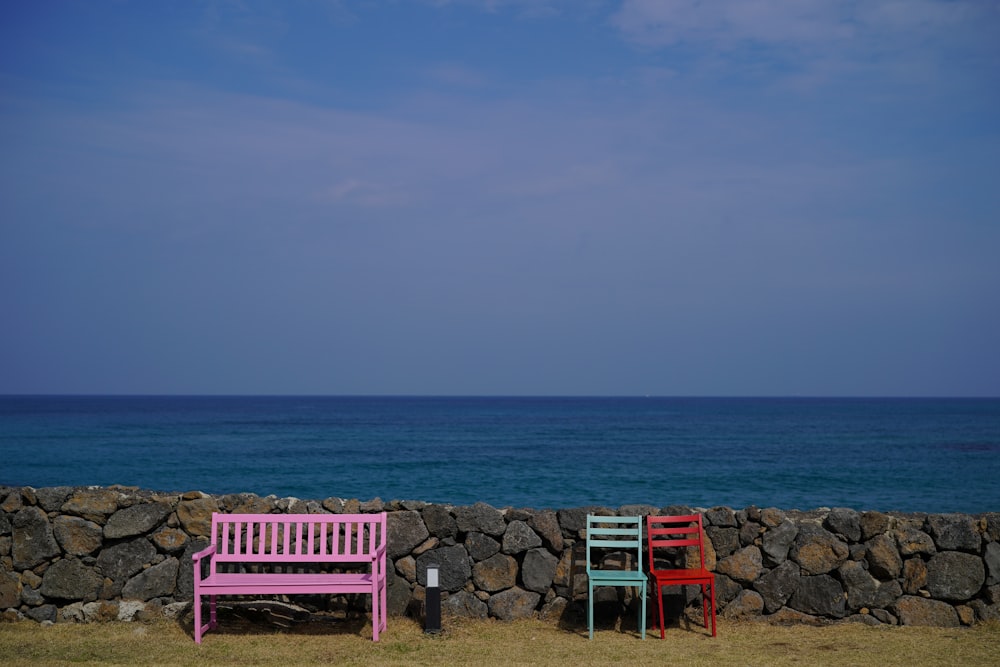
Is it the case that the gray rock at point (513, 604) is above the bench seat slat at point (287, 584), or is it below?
below

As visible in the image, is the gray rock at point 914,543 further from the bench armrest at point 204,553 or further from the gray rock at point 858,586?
the bench armrest at point 204,553

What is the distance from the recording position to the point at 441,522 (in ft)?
27.1

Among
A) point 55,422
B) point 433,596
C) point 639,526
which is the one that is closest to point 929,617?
point 639,526

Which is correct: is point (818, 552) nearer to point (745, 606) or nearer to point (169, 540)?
point (745, 606)

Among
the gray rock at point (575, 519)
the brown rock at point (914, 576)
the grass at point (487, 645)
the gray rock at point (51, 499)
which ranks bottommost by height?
the grass at point (487, 645)

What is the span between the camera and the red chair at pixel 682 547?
24.9 feet

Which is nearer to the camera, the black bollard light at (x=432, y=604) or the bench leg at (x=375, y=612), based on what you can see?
the bench leg at (x=375, y=612)

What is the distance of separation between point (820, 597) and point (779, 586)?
35 centimetres

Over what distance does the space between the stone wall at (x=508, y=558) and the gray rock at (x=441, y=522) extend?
1 centimetres

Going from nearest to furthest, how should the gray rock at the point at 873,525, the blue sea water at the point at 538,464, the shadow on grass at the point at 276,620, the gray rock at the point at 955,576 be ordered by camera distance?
the shadow on grass at the point at 276,620 < the gray rock at the point at 955,576 < the gray rock at the point at 873,525 < the blue sea water at the point at 538,464

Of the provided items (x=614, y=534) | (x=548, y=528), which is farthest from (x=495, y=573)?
(x=614, y=534)

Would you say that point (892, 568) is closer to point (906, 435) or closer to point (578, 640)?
point (578, 640)

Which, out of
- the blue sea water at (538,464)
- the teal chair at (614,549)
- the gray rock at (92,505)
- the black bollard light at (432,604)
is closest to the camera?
the teal chair at (614,549)

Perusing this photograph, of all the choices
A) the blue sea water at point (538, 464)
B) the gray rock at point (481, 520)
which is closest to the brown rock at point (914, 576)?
the gray rock at point (481, 520)
